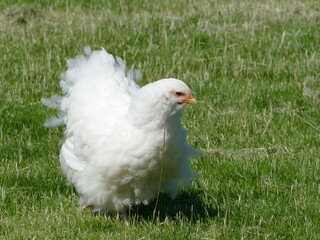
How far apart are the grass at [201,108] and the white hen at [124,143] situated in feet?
0.96

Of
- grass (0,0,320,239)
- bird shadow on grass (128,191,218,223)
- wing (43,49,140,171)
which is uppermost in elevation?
wing (43,49,140,171)

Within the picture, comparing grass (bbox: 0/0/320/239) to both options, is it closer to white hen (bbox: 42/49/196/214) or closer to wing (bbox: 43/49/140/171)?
white hen (bbox: 42/49/196/214)

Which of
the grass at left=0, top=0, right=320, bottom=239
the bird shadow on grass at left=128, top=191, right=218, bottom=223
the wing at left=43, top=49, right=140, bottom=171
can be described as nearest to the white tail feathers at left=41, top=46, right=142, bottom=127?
the wing at left=43, top=49, right=140, bottom=171

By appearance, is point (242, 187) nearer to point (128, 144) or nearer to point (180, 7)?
point (128, 144)

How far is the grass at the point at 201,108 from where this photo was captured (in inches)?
243

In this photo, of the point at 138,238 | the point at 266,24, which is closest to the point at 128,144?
the point at 138,238

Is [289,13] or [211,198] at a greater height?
[289,13]

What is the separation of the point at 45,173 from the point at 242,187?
1.87 meters

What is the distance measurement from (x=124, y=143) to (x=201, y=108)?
3185 millimetres

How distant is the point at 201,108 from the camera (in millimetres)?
8789

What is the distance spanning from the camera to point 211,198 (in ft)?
21.8

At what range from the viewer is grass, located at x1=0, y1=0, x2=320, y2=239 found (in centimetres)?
616

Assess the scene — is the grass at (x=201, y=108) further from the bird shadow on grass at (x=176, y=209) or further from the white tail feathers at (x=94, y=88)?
the white tail feathers at (x=94, y=88)

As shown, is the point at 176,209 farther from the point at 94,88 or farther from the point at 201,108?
the point at 201,108
